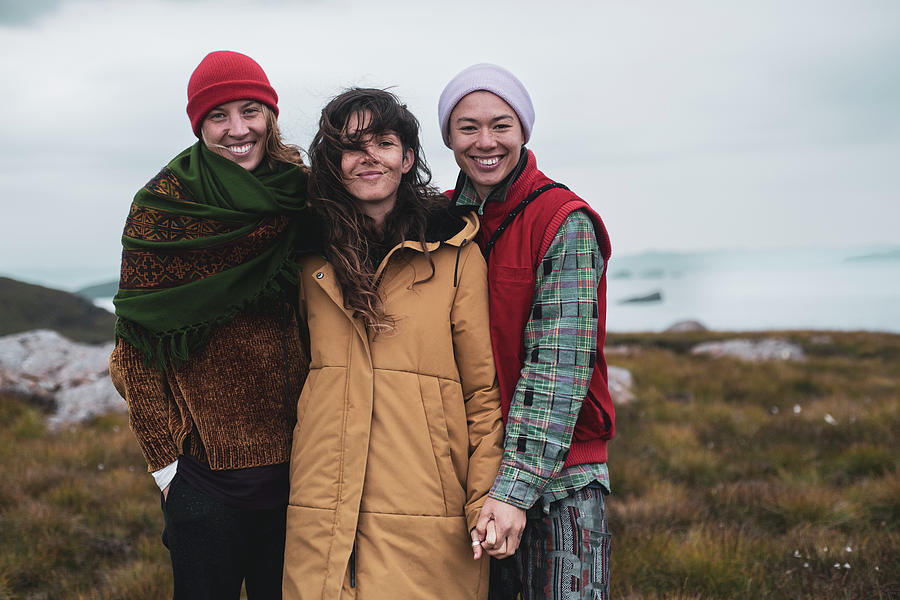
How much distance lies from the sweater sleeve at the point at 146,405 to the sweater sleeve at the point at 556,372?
121 cm

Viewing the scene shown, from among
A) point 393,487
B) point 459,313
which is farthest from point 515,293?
point 393,487

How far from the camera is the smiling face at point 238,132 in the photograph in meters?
2.53

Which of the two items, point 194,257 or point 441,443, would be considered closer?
point 441,443

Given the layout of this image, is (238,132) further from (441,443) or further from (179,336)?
(441,443)

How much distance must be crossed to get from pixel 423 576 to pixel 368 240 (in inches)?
47.0

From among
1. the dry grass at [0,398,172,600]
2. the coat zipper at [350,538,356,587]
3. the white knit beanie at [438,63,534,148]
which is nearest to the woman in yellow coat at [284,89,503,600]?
the coat zipper at [350,538,356,587]

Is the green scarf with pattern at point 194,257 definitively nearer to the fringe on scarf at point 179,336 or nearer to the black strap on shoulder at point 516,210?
the fringe on scarf at point 179,336

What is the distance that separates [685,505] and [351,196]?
4.12 metres

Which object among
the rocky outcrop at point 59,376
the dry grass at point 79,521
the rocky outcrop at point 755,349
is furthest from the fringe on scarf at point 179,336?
the rocky outcrop at point 755,349

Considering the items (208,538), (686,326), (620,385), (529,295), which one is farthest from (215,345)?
(686,326)

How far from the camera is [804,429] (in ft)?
25.6

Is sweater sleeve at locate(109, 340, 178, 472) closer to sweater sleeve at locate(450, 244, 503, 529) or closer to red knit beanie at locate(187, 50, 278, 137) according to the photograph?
red knit beanie at locate(187, 50, 278, 137)

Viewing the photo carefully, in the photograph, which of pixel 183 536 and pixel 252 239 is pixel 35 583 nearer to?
pixel 183 536

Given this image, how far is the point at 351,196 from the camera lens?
246cm
